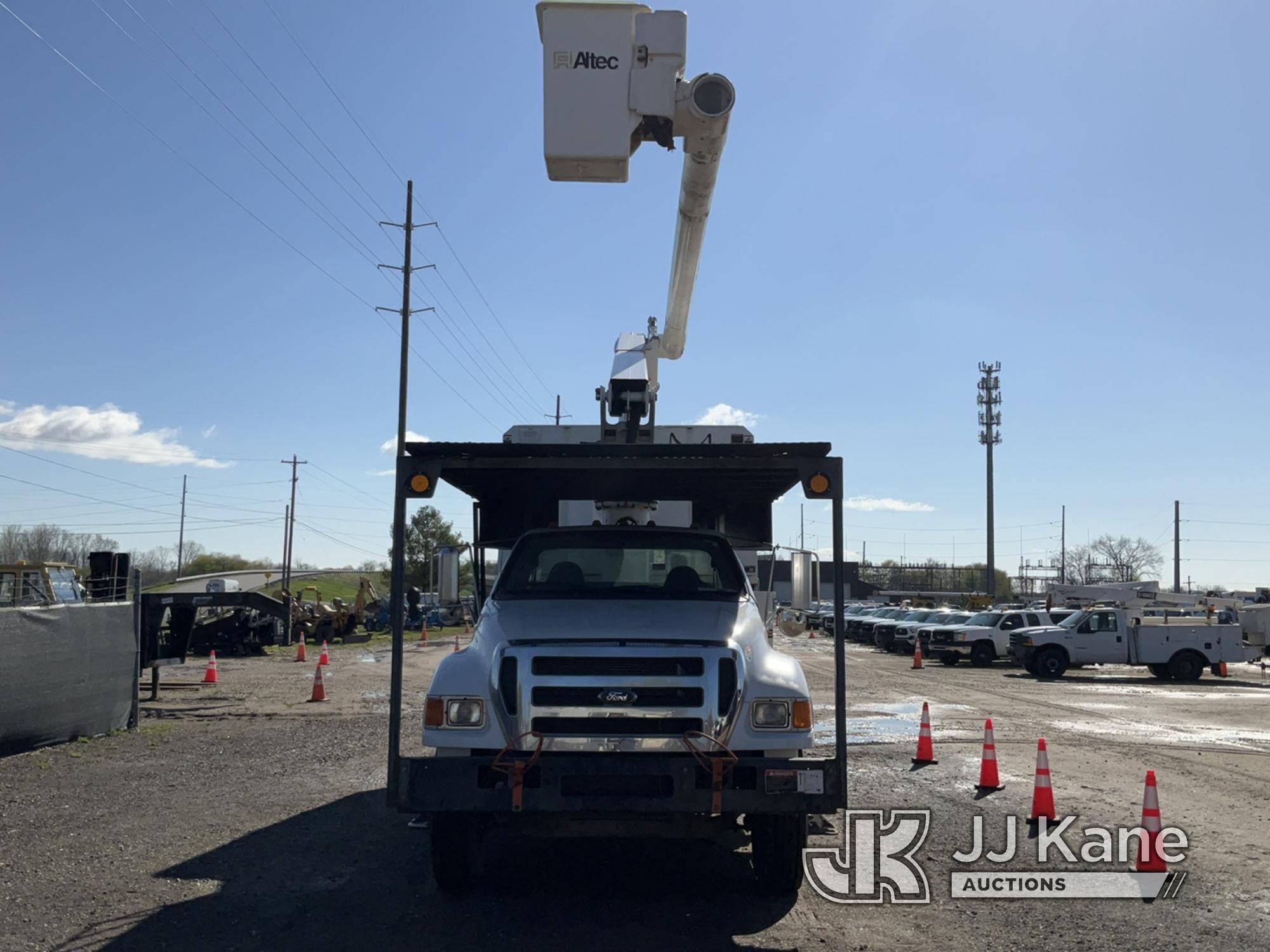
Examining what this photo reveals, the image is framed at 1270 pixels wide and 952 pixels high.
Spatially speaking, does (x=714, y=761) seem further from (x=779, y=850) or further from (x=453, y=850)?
(x=453, y=850)

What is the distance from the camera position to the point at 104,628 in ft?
41.4

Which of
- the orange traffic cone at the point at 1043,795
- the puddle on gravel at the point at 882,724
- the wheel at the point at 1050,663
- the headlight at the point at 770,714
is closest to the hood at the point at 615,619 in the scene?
the headlight at the point at 770,714

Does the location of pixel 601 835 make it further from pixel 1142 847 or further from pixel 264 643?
pixel 264 643

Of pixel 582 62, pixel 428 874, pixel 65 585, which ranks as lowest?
pixel 428 874

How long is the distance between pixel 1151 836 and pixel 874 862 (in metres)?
1.80

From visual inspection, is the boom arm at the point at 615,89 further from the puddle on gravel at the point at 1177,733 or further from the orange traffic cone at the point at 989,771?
the puddle on gravel at the point at 1177,733

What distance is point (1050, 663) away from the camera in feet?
90.0

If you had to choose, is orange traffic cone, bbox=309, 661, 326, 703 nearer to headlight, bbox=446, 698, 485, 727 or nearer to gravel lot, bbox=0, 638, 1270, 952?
gravel lot, bbox=0, 638, 1270, 952

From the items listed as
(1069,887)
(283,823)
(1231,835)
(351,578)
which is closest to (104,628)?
(283,823)

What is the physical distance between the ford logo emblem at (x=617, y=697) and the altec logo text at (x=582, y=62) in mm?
4724

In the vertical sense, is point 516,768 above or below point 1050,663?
above

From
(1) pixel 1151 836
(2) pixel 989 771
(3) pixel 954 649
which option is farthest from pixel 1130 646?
(1) pixel 1151 836

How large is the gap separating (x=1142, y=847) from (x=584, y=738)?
427 cm

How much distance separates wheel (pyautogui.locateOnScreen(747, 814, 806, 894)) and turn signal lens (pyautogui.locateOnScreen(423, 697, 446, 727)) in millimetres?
1877
